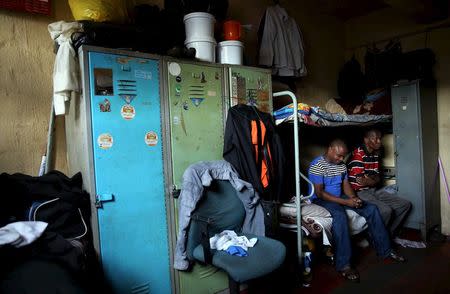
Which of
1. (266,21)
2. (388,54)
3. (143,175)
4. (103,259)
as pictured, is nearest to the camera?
(103,259)

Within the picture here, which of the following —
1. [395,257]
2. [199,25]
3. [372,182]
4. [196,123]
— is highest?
[199,25]

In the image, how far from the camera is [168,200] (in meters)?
2.25

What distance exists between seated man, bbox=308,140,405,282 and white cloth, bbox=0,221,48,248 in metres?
2.41

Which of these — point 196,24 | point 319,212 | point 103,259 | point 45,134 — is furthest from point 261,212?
point 45,134

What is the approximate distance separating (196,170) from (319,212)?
1.39 metres

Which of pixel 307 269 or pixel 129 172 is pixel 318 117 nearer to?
pixel 307 269

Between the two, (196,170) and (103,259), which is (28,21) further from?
(103,259)

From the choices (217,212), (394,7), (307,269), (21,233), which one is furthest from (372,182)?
(21,233)

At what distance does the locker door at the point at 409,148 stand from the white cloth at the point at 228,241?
2479 mm

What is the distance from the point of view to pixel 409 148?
3631mm

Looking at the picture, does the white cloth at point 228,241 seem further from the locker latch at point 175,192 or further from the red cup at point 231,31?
the red cup at point 231,31

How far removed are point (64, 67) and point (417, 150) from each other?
369 cm

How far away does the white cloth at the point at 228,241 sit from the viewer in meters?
2.07

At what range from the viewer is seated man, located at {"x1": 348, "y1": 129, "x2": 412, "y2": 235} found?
11.5 ft
